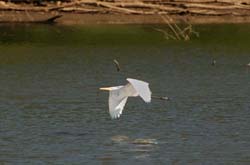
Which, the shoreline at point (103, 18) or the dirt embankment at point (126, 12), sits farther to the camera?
the dirt embankment at point (126, 12)

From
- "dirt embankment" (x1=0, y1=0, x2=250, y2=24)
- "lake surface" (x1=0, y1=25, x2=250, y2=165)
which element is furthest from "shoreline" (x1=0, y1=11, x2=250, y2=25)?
"lake surface" (x1=0, y1=25, x2=250, y2=165)

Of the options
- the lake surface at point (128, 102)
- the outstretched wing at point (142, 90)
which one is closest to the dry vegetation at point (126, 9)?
the lake surface at point (128, 102)

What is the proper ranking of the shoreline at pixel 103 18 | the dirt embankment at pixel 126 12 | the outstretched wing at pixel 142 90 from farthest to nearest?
the dirt embankment at pixel 126 12 < the shoreline at pixel 103 18 < the outstretched wing at pixel 142 90

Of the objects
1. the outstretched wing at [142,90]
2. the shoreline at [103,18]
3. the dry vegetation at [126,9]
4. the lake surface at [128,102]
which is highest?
the outstretched wing at [142,90]

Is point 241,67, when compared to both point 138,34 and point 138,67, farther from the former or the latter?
point 138,34

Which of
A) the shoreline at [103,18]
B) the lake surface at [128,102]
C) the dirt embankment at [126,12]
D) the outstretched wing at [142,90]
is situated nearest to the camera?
the outstretched wing at [142,90]

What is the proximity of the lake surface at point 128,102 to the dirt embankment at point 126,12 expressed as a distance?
144cm

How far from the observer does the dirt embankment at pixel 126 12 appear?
92.5ft

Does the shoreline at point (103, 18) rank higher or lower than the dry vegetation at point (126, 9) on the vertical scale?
lower

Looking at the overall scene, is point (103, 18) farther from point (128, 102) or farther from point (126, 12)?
point (128, 102)

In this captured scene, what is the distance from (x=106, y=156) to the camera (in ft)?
38.0

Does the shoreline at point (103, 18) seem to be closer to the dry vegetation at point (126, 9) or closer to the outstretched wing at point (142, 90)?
the dry vegetation at point (126, 9)

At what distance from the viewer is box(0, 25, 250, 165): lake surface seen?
11875 millimetres

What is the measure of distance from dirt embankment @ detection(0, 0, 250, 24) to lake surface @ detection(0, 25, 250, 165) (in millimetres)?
1441
